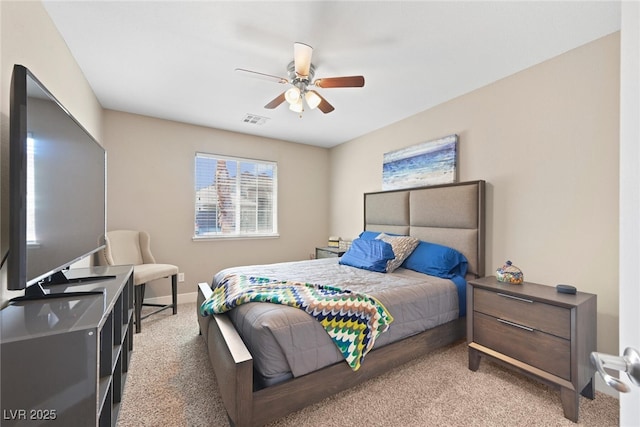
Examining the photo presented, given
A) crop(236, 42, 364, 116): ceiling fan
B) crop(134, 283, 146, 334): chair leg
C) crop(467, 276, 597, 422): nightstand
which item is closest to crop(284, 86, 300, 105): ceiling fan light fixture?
crop(236, 42, 364, 116): ceiling fan

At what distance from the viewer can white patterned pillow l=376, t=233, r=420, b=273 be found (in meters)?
2.82

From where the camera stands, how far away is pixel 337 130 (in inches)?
158

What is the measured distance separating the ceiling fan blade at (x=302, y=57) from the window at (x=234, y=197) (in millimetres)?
2387

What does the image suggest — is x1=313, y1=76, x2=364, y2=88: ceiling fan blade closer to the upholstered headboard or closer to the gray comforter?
the upholstered headboard

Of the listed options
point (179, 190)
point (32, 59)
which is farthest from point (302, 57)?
point (179, 190)

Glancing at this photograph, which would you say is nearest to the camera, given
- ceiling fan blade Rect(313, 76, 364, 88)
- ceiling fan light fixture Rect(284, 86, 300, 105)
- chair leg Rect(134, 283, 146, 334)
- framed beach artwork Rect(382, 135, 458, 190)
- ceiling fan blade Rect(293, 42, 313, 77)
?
ceiling fan blade Rect(293, 42, 313, 77)

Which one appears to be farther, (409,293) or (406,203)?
(406,203)

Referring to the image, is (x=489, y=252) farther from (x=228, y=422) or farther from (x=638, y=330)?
(x=228, y=422)

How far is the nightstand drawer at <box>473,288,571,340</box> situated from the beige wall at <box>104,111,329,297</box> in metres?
3.10

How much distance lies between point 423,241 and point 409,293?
1.10m

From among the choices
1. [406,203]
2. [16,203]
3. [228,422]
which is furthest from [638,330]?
[406,203]

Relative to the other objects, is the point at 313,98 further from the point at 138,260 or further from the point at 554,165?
the point at 138,260

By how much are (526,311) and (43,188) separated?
2872mm

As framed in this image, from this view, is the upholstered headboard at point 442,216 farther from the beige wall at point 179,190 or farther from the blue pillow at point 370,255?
the beige wall at point 179,190
